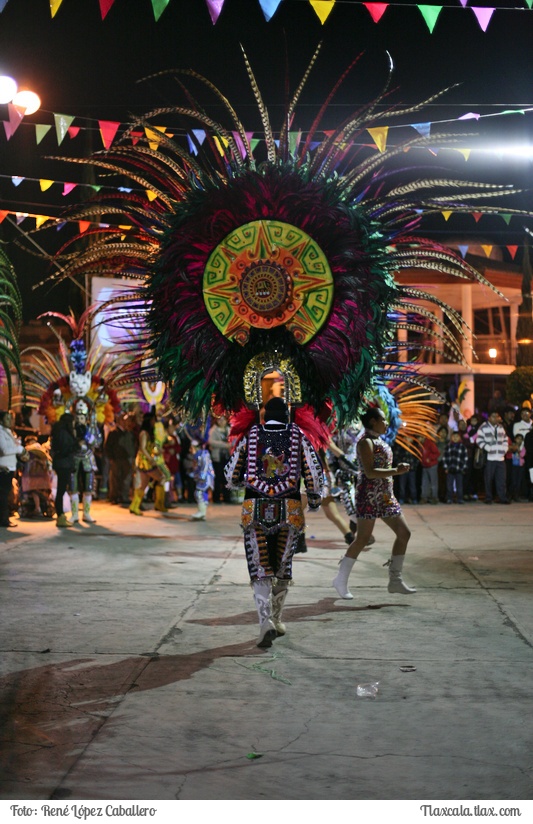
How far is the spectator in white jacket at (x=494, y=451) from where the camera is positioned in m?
19.9

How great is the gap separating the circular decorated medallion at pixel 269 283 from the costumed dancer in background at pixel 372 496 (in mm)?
1216

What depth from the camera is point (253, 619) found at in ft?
26.9

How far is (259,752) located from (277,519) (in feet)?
8.99

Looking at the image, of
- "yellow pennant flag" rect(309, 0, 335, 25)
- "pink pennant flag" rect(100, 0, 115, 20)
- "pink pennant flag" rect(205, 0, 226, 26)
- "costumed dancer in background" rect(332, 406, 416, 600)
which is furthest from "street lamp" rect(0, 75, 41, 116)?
"costumed dancer in background" rect(332, 406, 416, 600)

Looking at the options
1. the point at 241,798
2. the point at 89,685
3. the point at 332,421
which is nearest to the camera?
the point at 241,798

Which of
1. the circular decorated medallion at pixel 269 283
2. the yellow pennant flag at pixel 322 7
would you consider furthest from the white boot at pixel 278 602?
the yellow pennant flag at pixel 322 7

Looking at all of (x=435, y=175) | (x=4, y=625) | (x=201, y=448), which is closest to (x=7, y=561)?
(x=4, y=625)

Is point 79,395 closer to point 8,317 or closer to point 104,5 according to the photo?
point 104,5

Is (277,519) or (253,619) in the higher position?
(277,519)

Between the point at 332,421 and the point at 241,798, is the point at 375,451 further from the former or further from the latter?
the point at 241,798

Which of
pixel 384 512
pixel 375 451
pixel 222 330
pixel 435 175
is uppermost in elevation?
pixel 435 175

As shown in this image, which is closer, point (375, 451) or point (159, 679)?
point (159, 679)

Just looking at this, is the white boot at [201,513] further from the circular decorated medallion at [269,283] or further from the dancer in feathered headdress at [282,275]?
the circular decorated medallion at [269,283]

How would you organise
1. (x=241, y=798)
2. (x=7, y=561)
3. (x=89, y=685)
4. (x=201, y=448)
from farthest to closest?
(x=201, y=448), (x=7, y=561), (x=89, y=685), (x=241, y=798)
